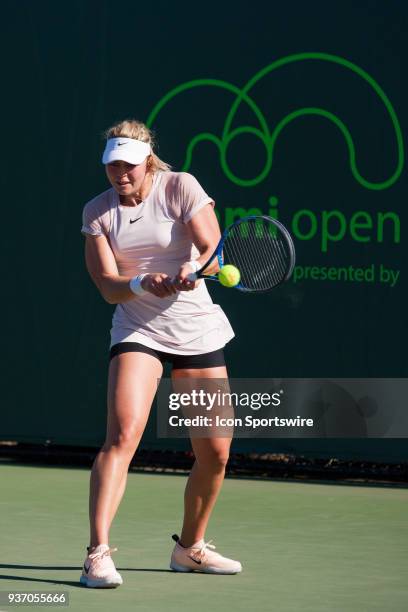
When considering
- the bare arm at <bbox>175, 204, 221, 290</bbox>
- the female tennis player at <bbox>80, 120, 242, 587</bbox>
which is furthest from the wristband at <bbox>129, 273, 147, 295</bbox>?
the bare arm at <bbox>175, 204, 221, 290</bbox>

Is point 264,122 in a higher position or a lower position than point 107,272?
higher

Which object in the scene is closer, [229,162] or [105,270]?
[105,270]

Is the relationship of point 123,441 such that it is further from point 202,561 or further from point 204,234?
point 204,234

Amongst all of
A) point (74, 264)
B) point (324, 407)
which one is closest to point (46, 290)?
point (74, 264)

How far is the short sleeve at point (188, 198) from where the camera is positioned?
4.78 m

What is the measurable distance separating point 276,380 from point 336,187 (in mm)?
1025

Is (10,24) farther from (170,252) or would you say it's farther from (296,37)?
(170,252)

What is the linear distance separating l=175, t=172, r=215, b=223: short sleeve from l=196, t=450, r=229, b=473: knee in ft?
2.57

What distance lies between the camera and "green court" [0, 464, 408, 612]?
452cm

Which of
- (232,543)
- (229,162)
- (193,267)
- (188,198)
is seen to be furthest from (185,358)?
(229,162)

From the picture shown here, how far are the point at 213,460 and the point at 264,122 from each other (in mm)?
2926

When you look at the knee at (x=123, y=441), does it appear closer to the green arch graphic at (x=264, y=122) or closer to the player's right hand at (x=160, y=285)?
the player's right hand at (x=160, y=285)

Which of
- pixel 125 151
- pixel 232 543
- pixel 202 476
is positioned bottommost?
pixel 232 543

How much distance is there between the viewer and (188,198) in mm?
4793
